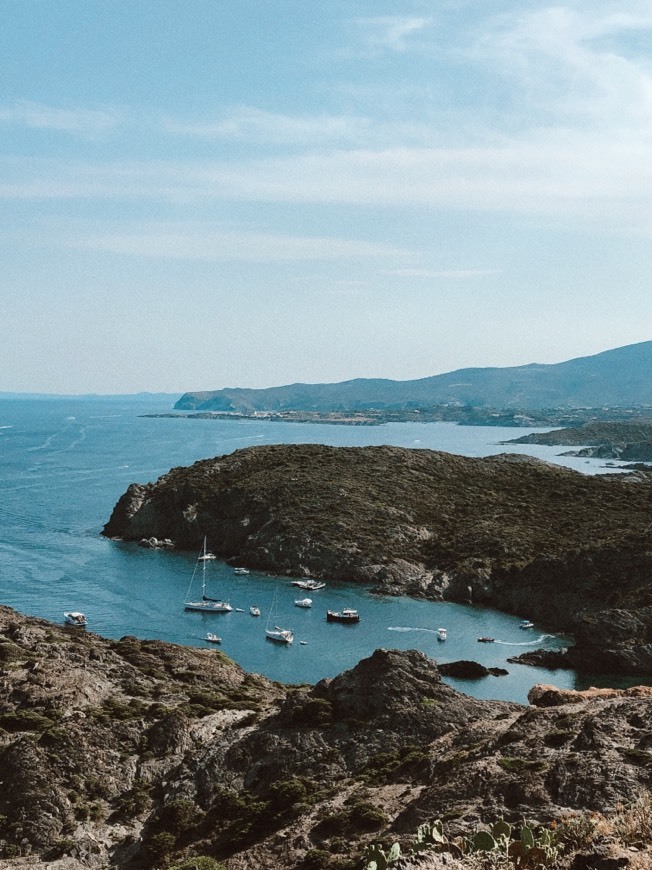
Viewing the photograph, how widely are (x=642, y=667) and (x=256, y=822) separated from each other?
5444cm

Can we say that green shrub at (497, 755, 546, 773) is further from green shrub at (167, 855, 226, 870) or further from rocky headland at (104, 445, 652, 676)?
rocky headland at (104, 445, 652, 676)

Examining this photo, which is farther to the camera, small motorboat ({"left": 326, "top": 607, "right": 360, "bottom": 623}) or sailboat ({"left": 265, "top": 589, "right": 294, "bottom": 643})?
small motorboat ({"left": 326, "top": 607, "right": 360, "bottom": 623})

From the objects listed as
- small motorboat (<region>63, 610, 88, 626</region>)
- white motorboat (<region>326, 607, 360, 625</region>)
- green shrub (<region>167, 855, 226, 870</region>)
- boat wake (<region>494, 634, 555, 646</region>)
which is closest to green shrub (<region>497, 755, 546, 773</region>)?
green shrub (<region>167, 855, 226, 870</region>)

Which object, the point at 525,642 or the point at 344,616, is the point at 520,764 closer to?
the point at 525,642

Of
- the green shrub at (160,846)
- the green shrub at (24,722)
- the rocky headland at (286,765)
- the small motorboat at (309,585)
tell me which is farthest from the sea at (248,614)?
the green shrub at (160,846)

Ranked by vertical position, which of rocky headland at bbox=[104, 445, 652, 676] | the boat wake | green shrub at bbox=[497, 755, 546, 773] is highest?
green shrub at bbox=[497, 755, 546, 773]

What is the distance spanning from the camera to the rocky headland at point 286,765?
25141mm

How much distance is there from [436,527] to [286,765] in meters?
87.5

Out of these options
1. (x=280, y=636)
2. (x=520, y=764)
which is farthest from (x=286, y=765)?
(x=280, y=636)

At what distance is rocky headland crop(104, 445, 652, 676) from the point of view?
3583 inches

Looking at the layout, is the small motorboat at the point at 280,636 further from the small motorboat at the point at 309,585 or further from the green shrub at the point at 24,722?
the green shrub at the point at 24,722

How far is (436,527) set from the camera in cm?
11925

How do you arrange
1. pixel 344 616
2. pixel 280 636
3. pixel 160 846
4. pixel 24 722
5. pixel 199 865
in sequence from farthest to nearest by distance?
pixel 344 616 < pixel 280 636 < pixel 24 722 < pixel 160 846 < pixel 199 865

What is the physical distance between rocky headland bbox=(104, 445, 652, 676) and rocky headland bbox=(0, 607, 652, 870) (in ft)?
148
